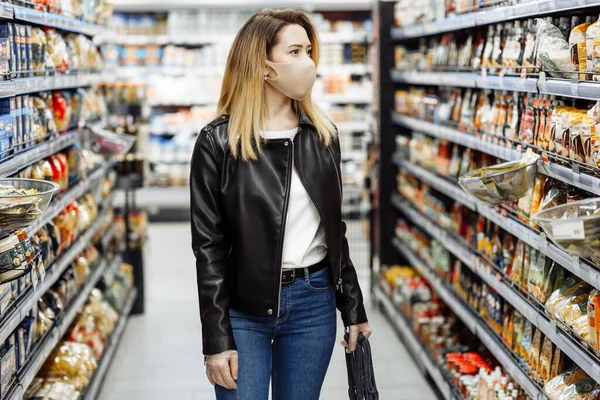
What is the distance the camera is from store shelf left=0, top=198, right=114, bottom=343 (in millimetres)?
3055

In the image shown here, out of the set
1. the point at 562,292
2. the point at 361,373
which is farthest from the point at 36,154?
the point at 562,292

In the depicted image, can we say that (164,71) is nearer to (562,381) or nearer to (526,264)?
(526,264)

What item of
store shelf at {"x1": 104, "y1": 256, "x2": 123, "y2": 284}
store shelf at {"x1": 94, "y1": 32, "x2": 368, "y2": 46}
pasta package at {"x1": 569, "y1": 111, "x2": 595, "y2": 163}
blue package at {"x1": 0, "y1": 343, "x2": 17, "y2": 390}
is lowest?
store shelf at {"x1": 104, "y1": 256, "x2": 123, "y2": 284}

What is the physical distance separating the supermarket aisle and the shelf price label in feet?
8.51

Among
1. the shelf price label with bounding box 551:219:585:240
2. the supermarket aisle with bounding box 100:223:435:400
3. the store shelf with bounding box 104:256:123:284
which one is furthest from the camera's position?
the store shelf with bounding box 104:256:123:284

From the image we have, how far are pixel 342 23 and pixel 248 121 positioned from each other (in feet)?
25.8

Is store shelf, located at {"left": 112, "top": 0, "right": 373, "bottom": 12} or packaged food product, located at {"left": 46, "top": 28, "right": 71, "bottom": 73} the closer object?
packaged food product, located at {"left": 46, "top": 28, "right": 71, "bottom": 73}

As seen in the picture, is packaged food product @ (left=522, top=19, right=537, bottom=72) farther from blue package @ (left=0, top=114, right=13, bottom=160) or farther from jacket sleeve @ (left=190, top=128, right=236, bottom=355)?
blue package @ (left=0, top=114, right=13, bottom=160)

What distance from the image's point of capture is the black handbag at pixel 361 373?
264cm

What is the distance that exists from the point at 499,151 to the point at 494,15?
598 mm

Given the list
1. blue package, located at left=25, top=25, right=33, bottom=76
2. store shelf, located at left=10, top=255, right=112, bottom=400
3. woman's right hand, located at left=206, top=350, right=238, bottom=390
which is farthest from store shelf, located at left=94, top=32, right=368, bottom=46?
woman's right hand, located at left=206, top=350, right=238, bottom=390

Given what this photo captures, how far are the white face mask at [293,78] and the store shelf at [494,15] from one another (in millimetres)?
895

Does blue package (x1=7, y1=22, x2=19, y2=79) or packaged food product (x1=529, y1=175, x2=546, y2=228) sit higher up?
blue package (x1=7, y1=22, x2=19, y2=79)

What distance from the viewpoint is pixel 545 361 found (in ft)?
11.0
